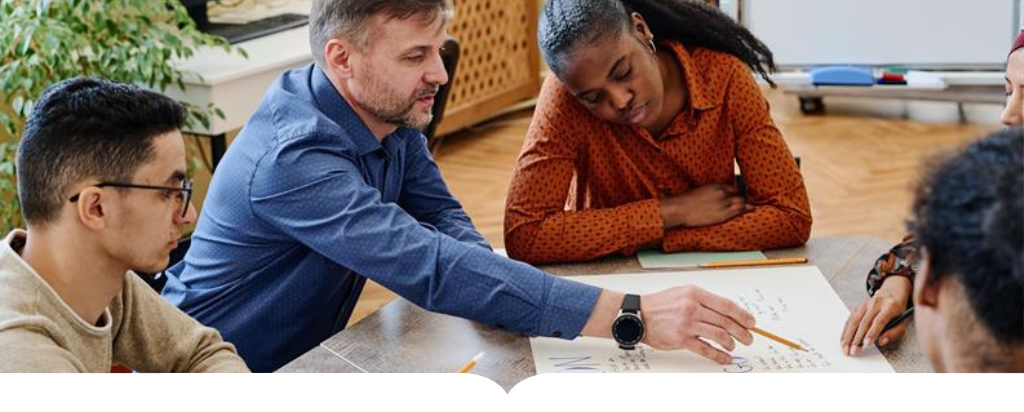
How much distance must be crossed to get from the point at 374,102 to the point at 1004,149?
3.51 feet

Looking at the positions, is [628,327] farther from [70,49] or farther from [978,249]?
[70,49]

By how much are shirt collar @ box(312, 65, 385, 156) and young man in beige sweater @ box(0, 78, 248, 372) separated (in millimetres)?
320

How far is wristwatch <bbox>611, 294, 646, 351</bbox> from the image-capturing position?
1368 mm

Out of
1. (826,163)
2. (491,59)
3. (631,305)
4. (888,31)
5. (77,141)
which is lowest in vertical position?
(826,163)

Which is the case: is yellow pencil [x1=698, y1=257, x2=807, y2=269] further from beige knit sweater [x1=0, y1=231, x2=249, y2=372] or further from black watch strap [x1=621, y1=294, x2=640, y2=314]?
beige knit sweater [x1=0, y1=231, x2=249, y2=372]

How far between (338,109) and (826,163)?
9.11 feet

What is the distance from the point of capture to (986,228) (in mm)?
634

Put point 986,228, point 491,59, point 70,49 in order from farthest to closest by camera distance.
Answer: point 491,59, point 70,49, point 986,228

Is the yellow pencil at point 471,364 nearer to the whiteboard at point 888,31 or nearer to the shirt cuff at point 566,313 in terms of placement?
the shirt cuff at point 566,313

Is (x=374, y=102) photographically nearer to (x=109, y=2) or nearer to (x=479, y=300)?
(x=479, y=300)

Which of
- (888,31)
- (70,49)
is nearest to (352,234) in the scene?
(70,49)

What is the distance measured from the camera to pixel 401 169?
1.79 metres

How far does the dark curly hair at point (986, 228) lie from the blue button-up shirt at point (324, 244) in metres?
0.76

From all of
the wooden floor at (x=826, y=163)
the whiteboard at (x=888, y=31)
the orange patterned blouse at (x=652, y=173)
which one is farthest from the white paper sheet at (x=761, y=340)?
the whiteboard at (x=888, y=31)
